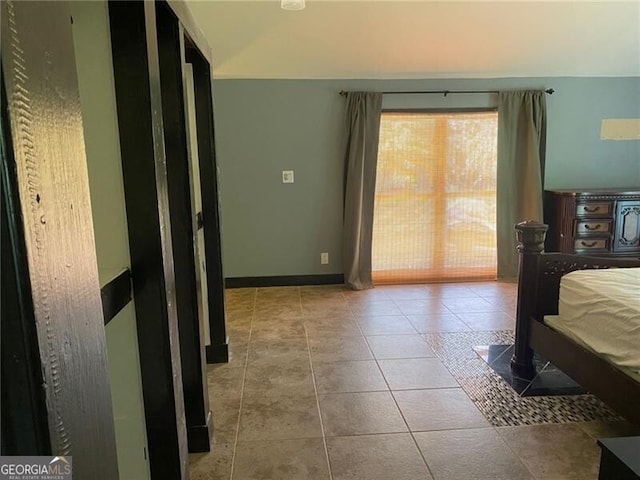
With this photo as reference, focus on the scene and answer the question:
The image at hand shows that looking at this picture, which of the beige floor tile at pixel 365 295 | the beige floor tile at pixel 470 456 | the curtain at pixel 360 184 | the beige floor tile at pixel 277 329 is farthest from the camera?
the curtain at pixel 360 184

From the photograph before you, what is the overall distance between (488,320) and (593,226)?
1.75m

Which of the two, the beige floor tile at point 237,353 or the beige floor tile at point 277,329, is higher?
the beige floor tile at point 277,329

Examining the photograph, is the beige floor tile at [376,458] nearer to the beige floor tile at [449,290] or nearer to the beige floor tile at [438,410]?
the beige floor tile at [438,410]

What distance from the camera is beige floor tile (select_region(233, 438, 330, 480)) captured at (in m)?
1.96

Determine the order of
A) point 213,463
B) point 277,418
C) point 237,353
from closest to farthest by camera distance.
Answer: point 213,463 < point 277,418 < point 237,353

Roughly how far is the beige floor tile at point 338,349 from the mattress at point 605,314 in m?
1.25

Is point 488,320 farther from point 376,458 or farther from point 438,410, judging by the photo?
point 376,458

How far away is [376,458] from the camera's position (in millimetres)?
2062

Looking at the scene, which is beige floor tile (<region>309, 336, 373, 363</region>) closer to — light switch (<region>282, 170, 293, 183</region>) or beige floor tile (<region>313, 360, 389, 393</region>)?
beige floor tile (<region>313, 360, 389, 393</region>)

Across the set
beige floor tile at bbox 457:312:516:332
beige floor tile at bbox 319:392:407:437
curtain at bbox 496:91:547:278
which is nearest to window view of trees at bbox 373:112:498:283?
curtain at bbox 496:91:547:278

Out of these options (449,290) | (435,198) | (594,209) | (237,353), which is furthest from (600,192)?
(237,353)

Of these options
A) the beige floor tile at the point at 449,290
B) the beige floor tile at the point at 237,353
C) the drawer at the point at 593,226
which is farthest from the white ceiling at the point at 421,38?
the beige floor tile at the point at 237,353

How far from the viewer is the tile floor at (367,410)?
6.59ft

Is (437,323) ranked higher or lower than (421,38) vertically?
lower
